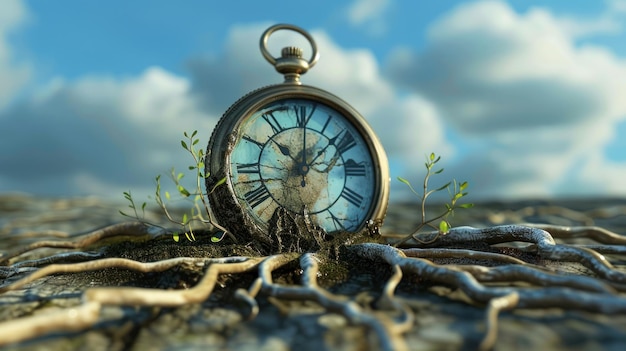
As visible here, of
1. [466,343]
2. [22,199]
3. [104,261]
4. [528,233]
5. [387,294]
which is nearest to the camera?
[466,343]

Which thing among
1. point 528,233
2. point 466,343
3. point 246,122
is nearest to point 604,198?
point 528,233

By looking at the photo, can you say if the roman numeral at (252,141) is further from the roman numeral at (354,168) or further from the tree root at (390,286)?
the tree root at (390,286)

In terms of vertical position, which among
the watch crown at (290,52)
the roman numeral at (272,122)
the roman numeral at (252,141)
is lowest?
the roman numeral at (252,141)

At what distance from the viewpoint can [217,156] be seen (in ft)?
12.9

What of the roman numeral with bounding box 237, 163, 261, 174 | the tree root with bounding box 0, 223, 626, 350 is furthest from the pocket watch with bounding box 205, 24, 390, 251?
the tree root with bounding box 0, 223, 626, 350

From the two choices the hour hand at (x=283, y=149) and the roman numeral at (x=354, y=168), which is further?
the roman numeral at (x=354, y=168)

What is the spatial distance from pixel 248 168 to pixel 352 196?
850 mm

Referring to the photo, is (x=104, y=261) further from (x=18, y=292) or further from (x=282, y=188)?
(x=282, y=188)

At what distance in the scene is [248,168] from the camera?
3973 millimetres

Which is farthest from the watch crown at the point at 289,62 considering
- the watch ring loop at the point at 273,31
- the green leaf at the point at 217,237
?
the green leaf at the point at 217,237

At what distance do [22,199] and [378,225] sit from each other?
10.7 m

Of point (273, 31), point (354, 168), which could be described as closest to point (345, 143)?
point (354, 168)

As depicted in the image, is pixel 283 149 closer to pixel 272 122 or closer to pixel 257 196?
pixel 272 122

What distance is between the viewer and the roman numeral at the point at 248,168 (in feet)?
13.0
